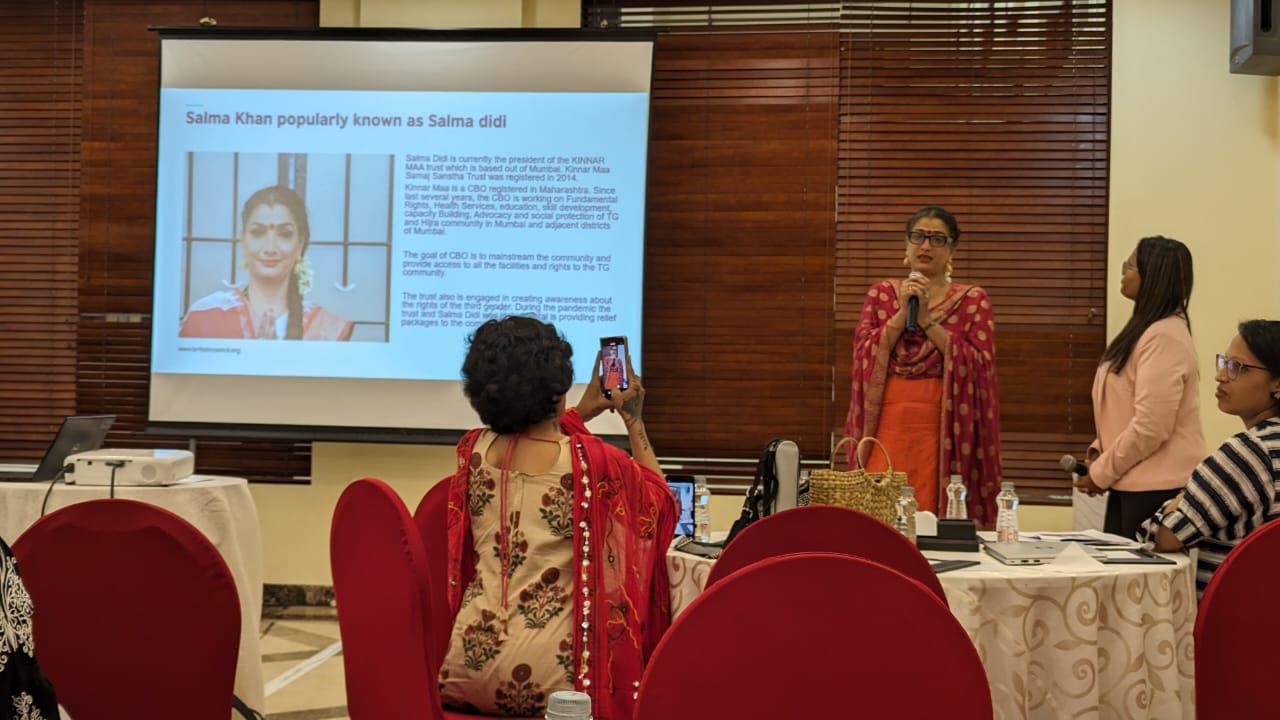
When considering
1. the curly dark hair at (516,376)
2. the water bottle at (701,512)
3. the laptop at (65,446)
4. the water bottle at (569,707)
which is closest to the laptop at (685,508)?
the water bottle at (701,512)

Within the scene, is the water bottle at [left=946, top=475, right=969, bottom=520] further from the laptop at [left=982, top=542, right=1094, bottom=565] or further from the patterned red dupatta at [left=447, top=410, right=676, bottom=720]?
the patterned red dupatta at [left=447, top=410, right=676, bottom=720]

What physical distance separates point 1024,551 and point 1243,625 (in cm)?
77

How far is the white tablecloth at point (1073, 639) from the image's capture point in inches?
90.7

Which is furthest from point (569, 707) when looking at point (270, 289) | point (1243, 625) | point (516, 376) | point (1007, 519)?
point (270, 289)

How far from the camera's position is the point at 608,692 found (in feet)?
6.61

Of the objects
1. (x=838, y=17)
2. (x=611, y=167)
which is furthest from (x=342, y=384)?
(x=838, y=17)

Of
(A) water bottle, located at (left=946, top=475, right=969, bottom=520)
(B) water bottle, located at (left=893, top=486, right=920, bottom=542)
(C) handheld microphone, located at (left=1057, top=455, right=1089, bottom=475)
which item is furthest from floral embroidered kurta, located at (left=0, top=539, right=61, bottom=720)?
(C) handheld microphone, located at (left=1057, top=455, right=1089, bottom=475)

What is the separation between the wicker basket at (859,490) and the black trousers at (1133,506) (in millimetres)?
1085

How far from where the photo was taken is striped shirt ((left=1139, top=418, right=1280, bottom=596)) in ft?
8.00

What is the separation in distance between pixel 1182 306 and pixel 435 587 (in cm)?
232

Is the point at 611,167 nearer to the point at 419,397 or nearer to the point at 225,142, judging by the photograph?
the point at 419,397

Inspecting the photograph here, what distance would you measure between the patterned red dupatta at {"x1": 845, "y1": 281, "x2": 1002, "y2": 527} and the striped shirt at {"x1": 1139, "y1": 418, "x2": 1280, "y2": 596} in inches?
43.4

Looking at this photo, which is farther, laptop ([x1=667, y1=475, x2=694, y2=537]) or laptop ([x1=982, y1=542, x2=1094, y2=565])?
laptop ([x1=667, y1=475, x2=694, y2=537])

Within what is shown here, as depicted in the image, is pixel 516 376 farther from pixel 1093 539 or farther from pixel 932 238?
pixel 932 238
